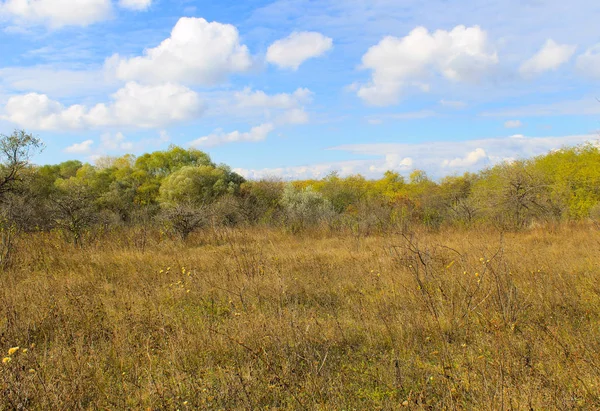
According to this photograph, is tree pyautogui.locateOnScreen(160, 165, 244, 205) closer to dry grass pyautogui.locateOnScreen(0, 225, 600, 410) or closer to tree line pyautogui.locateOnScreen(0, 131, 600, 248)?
tree line pyautogui.locateOnScreen(0, 131, 600, 248)

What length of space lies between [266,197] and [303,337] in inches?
1025

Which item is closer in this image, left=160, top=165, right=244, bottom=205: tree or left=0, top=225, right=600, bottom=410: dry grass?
left=0, top=225, right=600, bottom=410: dry grass

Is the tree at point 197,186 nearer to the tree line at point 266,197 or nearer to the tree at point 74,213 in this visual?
the tree line at point 266,197

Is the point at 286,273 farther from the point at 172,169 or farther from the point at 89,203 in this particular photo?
the point at 172,169

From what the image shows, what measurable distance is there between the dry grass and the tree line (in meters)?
4.12

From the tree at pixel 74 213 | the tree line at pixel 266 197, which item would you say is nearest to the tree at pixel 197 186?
the tree line at pixel 266 197

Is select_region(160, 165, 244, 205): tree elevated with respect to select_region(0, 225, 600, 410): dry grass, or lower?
elevated

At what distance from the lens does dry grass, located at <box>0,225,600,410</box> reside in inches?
121

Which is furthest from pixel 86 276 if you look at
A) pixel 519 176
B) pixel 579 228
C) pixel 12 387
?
pixel 519 176

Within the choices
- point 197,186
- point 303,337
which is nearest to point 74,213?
point 303,337

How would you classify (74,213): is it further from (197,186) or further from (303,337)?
(197,186)

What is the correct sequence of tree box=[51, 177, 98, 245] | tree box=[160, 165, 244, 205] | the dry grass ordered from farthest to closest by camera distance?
tree box=[160, 165, 244, 205] < tree box=[51, 177, 98, 245] < the dry grass

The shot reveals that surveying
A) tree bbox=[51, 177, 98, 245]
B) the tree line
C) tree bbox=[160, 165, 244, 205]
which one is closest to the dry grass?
tree bbox=[51, 177, 98, 245]

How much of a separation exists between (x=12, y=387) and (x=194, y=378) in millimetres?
1406
